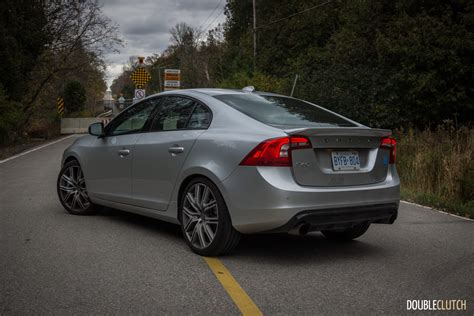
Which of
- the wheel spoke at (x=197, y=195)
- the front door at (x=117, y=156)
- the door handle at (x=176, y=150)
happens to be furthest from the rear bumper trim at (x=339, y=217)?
the front door at (x=117, y=156)

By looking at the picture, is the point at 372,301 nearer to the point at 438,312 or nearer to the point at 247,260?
the point at 438,312

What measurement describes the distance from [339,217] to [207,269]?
122cm

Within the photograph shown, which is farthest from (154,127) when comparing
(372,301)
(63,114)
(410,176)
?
(63,114)

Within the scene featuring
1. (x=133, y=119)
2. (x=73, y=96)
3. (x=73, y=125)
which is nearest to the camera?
(x=133, y=119)

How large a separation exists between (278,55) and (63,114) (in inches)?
634

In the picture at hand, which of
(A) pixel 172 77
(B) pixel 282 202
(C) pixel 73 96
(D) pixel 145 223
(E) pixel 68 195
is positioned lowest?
(D) pixel 145 223

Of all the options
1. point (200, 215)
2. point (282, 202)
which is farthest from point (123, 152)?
point (282, 202)

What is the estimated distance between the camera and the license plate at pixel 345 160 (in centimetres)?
512

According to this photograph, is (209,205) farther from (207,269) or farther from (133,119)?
(133,119)

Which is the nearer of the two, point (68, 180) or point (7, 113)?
point (68, 180)

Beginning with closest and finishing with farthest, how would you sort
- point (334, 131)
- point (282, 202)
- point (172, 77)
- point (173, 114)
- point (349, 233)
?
1. point (282, 202)
2. point (334, 131)
3. point (349, 233)
4. point (173, 114)
5. point (172, 77)

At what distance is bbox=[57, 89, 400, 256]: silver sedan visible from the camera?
4.88 m

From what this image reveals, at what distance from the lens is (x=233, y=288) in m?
4.36

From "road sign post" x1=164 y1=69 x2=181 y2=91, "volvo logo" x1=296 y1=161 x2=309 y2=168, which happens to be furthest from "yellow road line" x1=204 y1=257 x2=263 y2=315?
"road sign post" x1=164 y1=69 x2=181 y2=91
